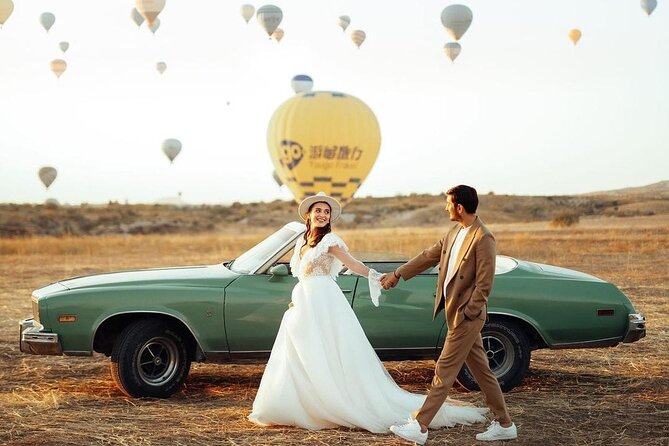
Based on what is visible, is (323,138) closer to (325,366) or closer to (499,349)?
(499,349)

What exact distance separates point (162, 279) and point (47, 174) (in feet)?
203

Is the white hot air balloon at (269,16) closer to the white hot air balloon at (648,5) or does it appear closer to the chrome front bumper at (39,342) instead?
the white hot air balloon at (648,5)

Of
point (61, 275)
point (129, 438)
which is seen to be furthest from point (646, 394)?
point (61, 275)

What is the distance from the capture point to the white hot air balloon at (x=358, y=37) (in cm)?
5538

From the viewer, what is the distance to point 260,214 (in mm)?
88438

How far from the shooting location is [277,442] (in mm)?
7012

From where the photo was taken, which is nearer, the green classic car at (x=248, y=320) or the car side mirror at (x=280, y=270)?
the car side mirror at (x=280, y=270)

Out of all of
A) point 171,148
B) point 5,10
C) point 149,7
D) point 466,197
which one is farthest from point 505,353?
point 171,148

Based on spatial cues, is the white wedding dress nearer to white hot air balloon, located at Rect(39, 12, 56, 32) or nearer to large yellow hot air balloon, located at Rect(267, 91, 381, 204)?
large yellow hot air balloon, located at Rect(267, 91, 381, 204)

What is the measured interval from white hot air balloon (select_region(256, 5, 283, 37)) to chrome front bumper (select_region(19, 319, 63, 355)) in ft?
135

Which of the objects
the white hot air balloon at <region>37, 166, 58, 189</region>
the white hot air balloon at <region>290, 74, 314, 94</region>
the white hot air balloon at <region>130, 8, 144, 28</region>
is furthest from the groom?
the white hot air balloon at <region>37, 166, 58, 189</region>

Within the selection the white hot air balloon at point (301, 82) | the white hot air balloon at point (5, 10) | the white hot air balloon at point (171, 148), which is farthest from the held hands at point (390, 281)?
the white hot air balloon at point (171, 148)

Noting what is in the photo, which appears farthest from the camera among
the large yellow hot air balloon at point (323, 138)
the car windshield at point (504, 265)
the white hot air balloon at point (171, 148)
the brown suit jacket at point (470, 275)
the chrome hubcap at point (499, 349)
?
the white hot air balloon at point (171, 148)

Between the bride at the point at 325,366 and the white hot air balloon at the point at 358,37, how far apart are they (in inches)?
1916
